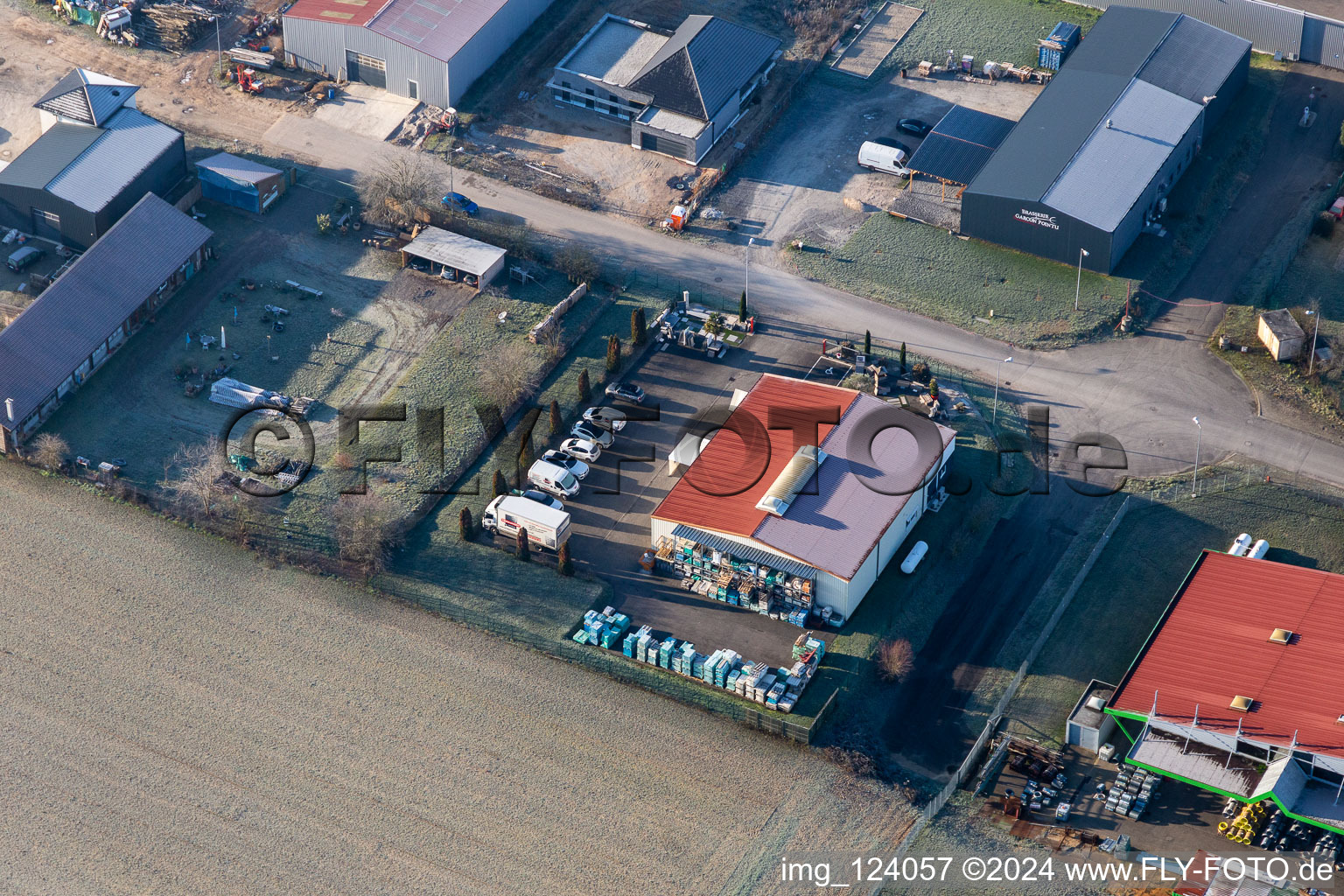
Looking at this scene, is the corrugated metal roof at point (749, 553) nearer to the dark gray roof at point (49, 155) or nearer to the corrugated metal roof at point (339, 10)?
the dark gray roof at point (49, 155)

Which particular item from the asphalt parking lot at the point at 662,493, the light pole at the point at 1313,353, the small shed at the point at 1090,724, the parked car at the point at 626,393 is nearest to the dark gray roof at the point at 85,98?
the parked car at the point at 626,393

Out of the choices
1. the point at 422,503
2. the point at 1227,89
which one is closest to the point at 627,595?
the point at 422,503

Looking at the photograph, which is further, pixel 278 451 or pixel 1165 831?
pixel 278 451

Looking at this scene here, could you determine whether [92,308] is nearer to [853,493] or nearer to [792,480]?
[792,480]

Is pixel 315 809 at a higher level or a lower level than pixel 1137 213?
lower

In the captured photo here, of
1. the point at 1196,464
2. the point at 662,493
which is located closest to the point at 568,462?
the point at 662,493

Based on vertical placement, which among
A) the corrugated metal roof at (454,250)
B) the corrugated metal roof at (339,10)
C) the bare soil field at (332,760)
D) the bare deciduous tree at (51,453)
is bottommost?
the bare soil field at (332,760)

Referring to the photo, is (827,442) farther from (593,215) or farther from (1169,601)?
(593,215)
